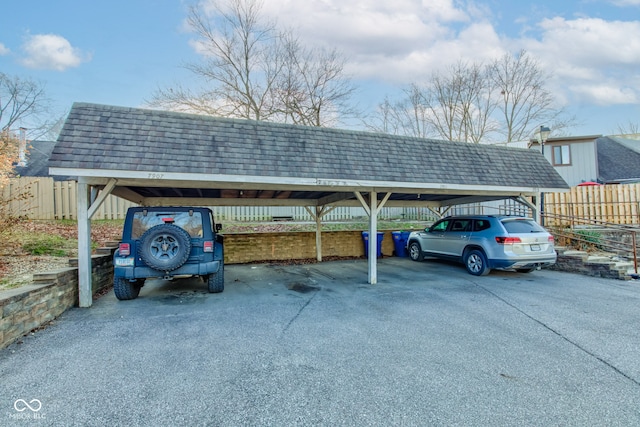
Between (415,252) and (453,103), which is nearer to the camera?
(415,252)

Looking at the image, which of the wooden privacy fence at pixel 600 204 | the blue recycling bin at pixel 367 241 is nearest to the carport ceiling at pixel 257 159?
the blue recycling bin at pixel 367 241

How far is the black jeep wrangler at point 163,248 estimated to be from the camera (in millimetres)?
5789

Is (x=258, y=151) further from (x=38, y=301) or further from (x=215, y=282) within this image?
(x=38, y=301)

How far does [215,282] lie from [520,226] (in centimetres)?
715

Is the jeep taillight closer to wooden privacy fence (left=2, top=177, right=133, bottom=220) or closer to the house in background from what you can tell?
wooden privacy fence (left=2, top=177, right=133, bottom=220)

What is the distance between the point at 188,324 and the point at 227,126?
3.96m

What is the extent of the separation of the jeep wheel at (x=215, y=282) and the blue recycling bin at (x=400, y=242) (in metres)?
7.95

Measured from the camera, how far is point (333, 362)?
3559 mm

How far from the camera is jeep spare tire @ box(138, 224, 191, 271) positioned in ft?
18.8

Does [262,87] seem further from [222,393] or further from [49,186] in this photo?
[222,393]

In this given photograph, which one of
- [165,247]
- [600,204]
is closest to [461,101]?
[600,204]

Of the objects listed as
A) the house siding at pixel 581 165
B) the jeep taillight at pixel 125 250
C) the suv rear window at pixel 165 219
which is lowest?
the jeep taillight at pixel 125 250

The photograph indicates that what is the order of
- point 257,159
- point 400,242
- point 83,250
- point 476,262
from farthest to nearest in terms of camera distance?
point 400,242 < point 476,262 < point 257,159 < point 83,250

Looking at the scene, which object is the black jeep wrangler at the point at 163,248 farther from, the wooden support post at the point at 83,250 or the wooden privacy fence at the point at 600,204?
the wooden privacy fence at the point at 600,204
